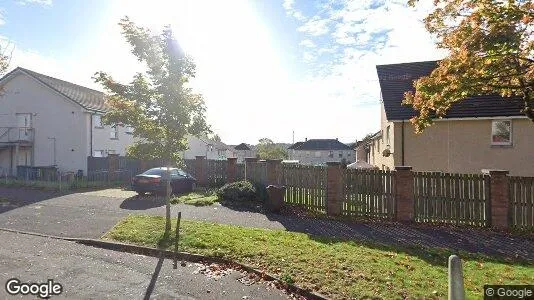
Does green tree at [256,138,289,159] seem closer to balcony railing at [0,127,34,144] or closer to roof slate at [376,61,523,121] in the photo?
balcony railing at [0,127,34,144]

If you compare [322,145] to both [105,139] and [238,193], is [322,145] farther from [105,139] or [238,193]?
[238,193]

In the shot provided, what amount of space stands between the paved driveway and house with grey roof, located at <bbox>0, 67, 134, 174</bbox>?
37.7 feet

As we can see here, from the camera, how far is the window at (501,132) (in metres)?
16.1

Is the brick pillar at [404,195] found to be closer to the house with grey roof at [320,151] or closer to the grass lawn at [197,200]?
the grass lawn at [197,200]

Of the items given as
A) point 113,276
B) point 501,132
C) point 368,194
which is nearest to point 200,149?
point 501,132

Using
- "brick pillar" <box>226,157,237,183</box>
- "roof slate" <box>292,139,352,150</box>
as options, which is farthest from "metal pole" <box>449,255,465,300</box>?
"roof slate" <box>292,139,352,150</box>

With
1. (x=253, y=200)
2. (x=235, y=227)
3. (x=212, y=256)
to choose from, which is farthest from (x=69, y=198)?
(x=212, y=256)

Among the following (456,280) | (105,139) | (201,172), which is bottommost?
(456,280)

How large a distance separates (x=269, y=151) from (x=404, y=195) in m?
53.5

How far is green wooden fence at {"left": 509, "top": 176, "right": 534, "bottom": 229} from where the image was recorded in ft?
32.5

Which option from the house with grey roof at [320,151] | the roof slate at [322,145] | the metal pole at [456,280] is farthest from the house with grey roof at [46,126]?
the roof slate at [322,145]

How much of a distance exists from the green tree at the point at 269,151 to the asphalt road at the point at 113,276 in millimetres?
49738

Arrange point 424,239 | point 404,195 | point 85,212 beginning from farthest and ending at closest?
point 85,212
point 404,195
point 424,239

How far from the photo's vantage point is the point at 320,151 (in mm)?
85438
